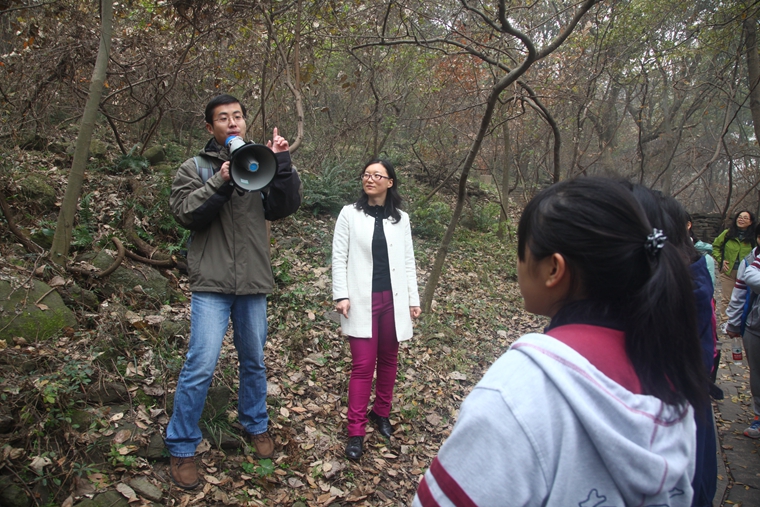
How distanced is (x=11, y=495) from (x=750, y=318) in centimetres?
557

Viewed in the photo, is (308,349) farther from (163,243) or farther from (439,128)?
(439,128)

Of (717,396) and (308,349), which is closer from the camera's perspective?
(717,396)

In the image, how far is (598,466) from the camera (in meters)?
0.97

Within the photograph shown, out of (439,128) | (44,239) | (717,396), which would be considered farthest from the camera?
(439,128)

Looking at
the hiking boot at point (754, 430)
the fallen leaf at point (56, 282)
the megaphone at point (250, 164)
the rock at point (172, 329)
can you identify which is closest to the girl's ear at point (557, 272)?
the megaphone at point (250, 164)

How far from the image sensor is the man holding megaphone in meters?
2.86

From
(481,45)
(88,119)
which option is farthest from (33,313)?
(481,45)

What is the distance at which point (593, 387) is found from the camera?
3.10ft

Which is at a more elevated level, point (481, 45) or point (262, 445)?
point (481, 45)

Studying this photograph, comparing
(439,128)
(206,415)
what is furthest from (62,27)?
(439,128)

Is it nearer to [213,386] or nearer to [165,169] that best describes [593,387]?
[213,386]

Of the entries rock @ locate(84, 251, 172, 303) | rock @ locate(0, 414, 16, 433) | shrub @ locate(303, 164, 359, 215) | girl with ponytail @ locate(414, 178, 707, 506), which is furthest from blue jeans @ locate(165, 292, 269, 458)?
shrub @ locate(303, 164, 359, 215)

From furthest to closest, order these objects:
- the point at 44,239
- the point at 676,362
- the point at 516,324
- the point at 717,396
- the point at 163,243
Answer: the point at 516,324 < the point at 163,243 < the point at 44,239 < the point at 717,396 < the point at 676,362

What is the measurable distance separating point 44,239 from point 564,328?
523 centimetres
